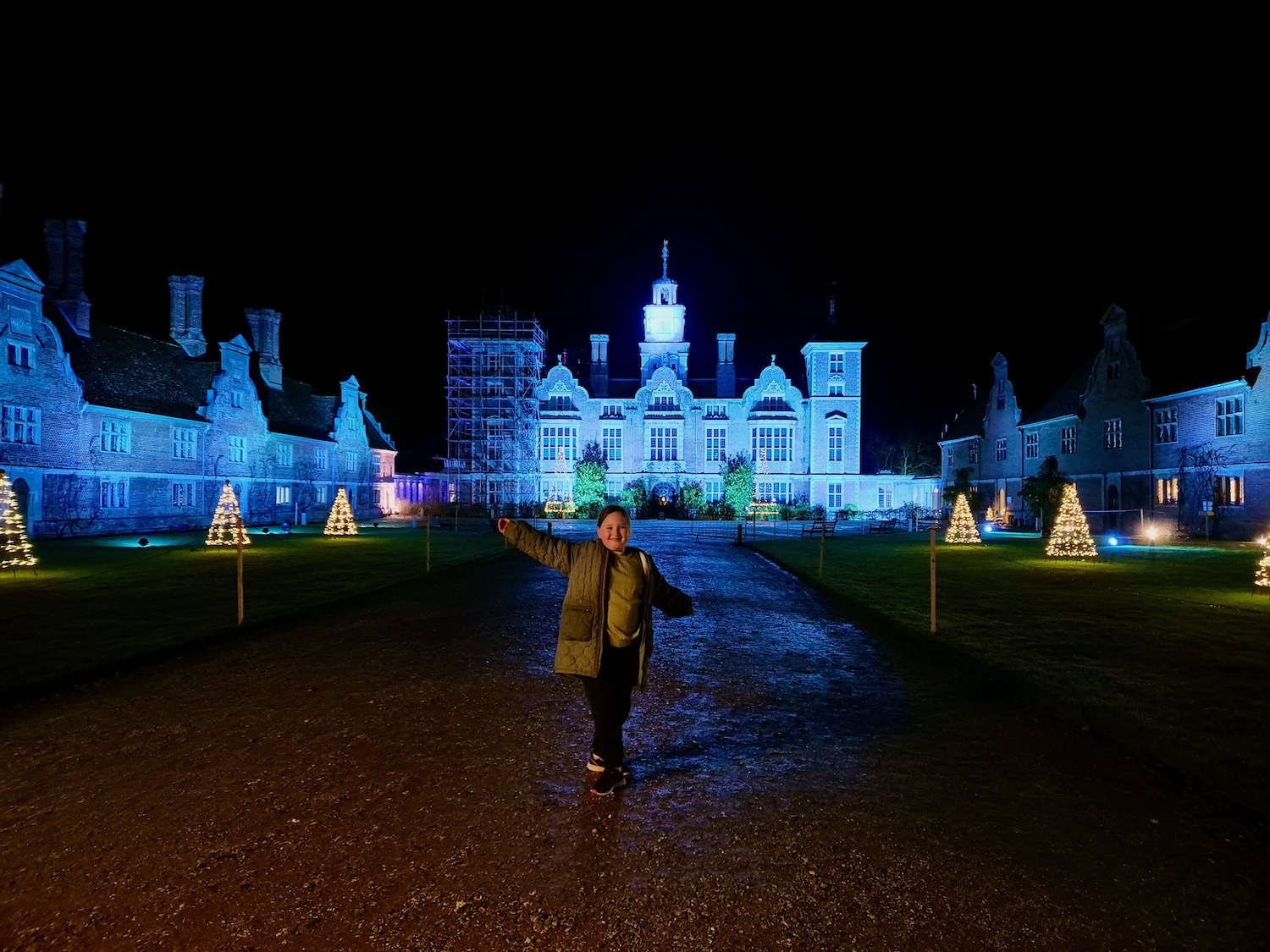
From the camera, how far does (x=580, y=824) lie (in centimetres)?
455

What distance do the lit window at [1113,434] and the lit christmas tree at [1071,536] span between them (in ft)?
55.0

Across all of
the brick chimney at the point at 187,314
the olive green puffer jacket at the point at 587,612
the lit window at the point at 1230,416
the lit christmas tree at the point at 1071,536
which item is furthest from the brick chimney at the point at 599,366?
the olive green puffer jacket at the point at 587,612

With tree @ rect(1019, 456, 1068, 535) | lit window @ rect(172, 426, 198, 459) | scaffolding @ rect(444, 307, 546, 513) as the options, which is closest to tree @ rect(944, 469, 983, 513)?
tree @ rect(1019, 456, 1068, 535)

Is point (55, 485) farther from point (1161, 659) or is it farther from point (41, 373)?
point (1161, 659)

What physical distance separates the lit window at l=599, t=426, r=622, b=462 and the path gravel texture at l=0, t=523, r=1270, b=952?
4591 centimetres

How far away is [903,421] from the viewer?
3285 inches

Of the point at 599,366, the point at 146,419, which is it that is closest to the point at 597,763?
the point at 146,419

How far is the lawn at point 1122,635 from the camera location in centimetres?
603

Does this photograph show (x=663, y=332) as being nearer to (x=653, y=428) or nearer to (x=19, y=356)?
(x=653, y=428)

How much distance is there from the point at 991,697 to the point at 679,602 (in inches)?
165

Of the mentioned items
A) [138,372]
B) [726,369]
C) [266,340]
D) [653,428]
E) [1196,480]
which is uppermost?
[266,340]

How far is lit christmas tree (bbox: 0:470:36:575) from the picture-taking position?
1716 centimetres

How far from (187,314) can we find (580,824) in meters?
47.1

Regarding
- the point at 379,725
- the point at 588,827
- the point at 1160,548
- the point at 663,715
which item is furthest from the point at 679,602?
the point at 1160,548
